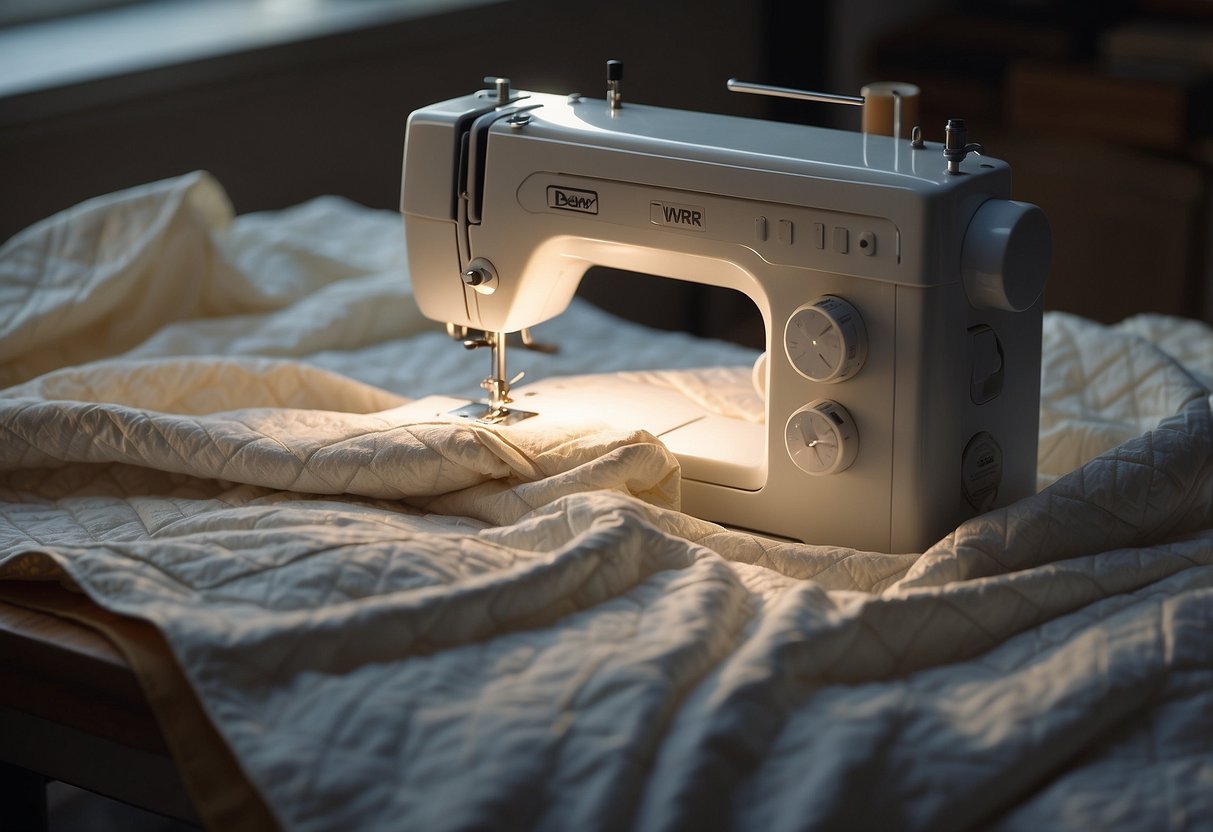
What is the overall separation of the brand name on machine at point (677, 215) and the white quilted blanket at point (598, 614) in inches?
7.4

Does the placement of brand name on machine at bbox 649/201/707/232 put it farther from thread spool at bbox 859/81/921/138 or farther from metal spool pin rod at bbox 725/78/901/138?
thread spool at bbox 859/81/921/138

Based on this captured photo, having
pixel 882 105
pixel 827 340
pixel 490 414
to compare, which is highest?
pixel 882 105

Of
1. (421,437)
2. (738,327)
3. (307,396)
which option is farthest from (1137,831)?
(738,327)

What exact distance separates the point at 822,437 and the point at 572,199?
0.31 metres

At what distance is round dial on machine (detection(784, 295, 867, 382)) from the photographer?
3.91 ft

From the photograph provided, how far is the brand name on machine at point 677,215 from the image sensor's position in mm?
1256

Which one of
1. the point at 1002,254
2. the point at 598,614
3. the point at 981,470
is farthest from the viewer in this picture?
the point at 981,470

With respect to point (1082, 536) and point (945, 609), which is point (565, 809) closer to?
point (945, 609)

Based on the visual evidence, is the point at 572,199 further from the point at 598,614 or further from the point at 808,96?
the point at 598,614

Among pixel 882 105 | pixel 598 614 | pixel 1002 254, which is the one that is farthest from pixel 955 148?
pixel 598 614

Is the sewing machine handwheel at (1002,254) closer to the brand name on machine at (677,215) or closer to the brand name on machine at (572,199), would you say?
the brand name on machine at (677,215)

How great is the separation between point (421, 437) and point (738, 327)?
2.47 m

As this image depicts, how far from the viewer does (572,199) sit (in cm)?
131

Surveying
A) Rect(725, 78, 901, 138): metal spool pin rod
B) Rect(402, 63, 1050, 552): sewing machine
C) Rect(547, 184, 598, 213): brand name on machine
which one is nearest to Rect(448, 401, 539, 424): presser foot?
Rect(402, 63, 1050, 552): sewing machine
